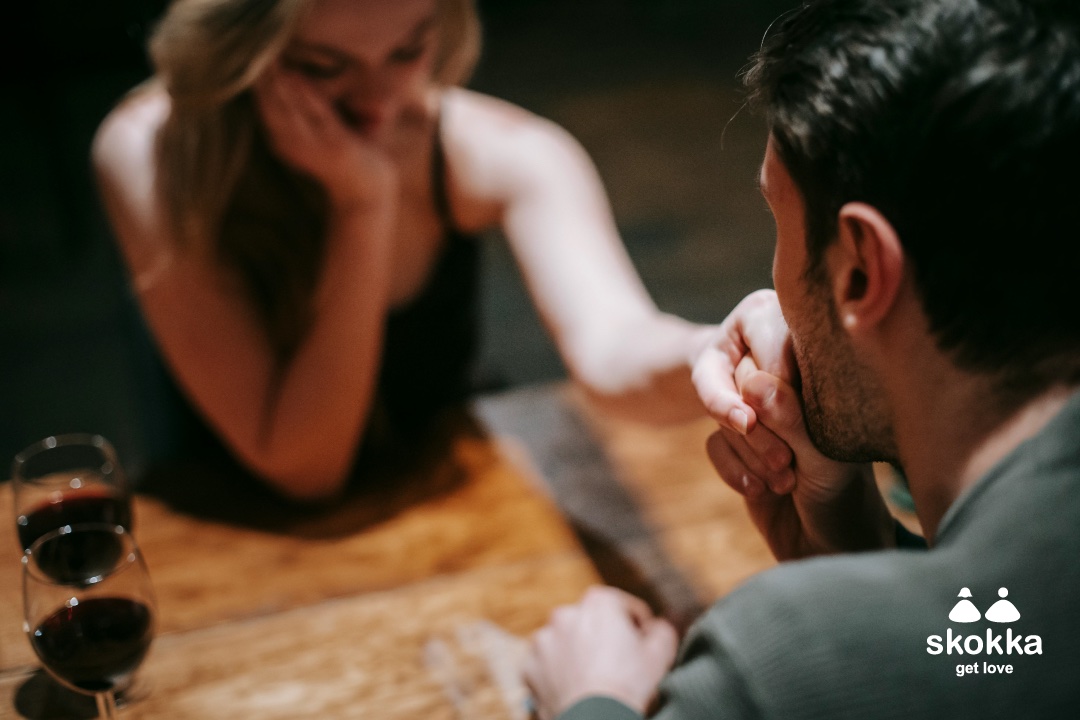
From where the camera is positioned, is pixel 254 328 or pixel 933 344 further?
pixel 254 328

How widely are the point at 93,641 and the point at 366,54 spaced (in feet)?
2.58

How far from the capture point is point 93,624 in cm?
86

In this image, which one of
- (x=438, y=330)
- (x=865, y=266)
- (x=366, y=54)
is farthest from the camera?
(x=438, y=330)

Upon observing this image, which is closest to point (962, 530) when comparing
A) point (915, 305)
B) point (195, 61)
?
point (915, 305)

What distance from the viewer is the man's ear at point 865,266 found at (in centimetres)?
64

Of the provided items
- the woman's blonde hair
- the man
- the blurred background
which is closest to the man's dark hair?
the man

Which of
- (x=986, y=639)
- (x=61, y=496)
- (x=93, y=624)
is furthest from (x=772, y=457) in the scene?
(x=61, y=496)

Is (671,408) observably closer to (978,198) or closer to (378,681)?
(378,681)

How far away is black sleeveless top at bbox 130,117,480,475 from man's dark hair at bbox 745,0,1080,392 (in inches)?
38.5

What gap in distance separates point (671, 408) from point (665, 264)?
177 cm

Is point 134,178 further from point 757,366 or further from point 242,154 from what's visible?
point 757,366

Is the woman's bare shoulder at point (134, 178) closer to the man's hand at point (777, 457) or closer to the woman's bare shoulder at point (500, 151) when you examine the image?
the woman's bare shoulder at point (500, 151)

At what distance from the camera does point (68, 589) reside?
838 millimetres

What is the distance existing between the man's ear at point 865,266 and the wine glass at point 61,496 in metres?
0.77
